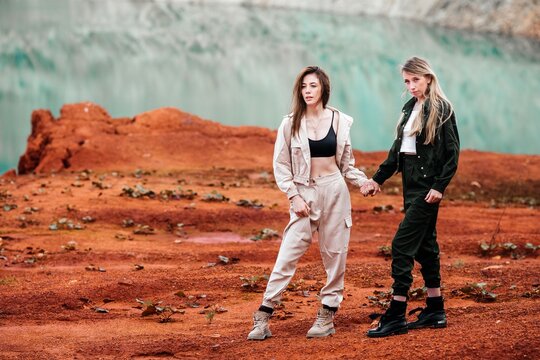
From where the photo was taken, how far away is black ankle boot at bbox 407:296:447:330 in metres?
6.62

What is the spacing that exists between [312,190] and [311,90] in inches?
25.2

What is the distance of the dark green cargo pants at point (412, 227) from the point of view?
21.0 feet

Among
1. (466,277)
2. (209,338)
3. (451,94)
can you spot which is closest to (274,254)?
(466,277)

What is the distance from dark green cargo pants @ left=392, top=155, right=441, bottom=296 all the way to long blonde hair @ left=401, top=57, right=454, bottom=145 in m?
0.21

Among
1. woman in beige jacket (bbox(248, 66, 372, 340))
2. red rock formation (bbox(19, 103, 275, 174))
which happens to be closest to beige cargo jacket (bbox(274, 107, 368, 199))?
woman in beige jacket (bbox(248, 66, 372, 340))

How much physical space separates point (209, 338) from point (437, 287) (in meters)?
1.56

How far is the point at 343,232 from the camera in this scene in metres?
6.46

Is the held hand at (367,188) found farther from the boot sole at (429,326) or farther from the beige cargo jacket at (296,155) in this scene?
the boot sole at (429,326)

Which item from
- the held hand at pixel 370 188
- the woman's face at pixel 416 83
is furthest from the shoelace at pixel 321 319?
the woman's face at pixel 416 83

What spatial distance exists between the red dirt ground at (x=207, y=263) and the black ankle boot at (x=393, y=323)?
10cm

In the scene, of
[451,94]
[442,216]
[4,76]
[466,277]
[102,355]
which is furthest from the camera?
[451,94]

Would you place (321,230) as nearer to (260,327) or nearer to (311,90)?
(260,327)

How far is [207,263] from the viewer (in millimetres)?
10156

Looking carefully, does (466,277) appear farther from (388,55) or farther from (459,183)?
(388,55)
